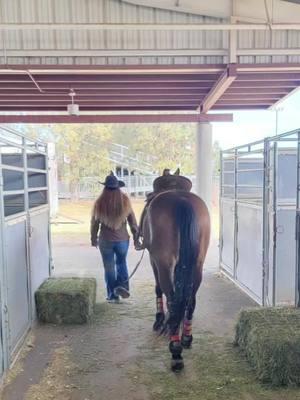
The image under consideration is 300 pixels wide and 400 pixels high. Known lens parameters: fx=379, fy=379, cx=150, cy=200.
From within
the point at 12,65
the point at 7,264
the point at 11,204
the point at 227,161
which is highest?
the point at 12,65

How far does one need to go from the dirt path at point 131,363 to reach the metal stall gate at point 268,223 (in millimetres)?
519

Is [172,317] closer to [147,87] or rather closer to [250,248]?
[250,248]

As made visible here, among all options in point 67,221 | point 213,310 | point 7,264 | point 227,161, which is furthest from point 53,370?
point 67,221

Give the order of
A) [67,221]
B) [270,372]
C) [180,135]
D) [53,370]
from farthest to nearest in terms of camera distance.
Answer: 1. [180,135]
2. [67,221]
3. [53,370]
4. [270,372]

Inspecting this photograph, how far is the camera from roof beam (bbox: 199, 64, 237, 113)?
4.87 meters

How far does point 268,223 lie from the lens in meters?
3.96

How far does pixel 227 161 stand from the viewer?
5852mm

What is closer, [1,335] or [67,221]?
[1,335]

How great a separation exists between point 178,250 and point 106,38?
319cm

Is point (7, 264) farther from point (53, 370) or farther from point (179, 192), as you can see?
point (179, 192)

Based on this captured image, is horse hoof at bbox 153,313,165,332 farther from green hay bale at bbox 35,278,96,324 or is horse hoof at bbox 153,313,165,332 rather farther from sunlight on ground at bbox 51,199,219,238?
sunlight on ground at bbox 51,199,219,238

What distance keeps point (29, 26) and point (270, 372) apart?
4.08m

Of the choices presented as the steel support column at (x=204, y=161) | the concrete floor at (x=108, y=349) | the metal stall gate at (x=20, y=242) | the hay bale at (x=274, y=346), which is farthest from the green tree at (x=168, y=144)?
the hay bale at (x=274, y=346)

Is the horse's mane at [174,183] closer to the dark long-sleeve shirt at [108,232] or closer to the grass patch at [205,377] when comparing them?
the dark long-sleeve shirt at [108,232]
